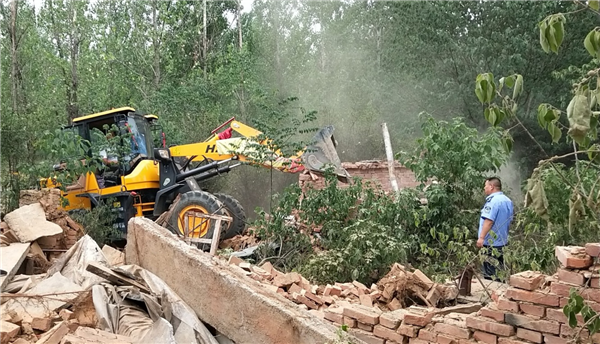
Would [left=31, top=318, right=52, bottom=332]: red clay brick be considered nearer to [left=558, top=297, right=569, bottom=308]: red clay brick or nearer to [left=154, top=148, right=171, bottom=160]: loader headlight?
[left=558, top=297, right=569, bottom=308]: red clay brick

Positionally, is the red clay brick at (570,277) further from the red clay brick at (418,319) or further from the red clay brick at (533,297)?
the red clay brick at (418,319)

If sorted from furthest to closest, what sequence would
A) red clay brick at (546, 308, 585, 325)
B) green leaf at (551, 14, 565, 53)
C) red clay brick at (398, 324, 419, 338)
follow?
red clay brick at (398, 324, 419, 338) → red clay brick at (546, 308, 585, 325) → green leaf at (551, 14, 565, 53)

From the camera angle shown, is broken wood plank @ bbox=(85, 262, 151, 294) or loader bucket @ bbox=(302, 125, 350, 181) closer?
broken wood plank @ bbox=(85, 262, 151, 294)

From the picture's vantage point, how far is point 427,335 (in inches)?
193

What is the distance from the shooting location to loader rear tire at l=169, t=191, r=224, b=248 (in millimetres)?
10164

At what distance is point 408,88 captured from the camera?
21078 millimetres

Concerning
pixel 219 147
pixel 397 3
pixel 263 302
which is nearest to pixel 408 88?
pixel 397 3

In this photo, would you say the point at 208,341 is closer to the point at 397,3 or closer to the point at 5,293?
the point at 5,293

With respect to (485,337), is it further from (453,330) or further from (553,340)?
(553,340)

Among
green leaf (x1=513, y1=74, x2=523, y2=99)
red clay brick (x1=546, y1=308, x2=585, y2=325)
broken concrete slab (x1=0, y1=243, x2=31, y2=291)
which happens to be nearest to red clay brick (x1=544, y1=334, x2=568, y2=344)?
red clay brick (x1=546, y1=308, x2=585, y2=325)

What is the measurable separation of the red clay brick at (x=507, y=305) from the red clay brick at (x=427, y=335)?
2.07 feet

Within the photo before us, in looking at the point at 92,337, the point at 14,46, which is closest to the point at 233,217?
the point at 92,337

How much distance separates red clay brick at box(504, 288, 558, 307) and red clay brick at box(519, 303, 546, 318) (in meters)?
0.04

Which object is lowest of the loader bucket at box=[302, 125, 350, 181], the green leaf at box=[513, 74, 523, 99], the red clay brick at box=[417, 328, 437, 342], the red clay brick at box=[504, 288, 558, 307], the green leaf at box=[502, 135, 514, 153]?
the red clay brick at box=[417, 328, 437, 342]
